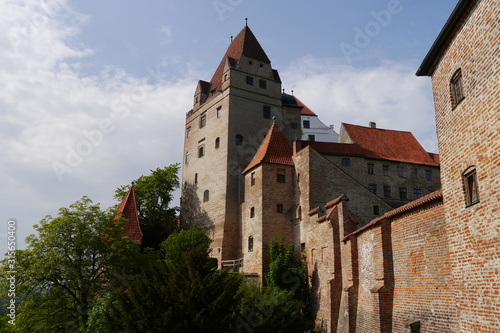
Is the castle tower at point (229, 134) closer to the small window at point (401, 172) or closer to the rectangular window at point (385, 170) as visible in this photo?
the rectangular window at point (385, 170)

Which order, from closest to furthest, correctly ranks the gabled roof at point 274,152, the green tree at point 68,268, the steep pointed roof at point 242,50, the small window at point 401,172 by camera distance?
the green tree at point 68,268
the gabled roof at point 274,152
the small window at point 401,172
the steep pointed roof at point 242,50

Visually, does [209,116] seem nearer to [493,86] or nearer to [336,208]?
[336,208]

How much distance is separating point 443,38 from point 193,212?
3254 centimetres

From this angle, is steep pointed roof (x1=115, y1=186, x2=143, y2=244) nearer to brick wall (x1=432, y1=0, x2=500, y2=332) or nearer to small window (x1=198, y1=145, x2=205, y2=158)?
small window (x1=198, y1=145, x2=205, y2=158)

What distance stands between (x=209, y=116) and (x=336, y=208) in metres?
21.9

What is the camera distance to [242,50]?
144ft

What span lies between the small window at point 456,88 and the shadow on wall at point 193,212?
94.3 ft

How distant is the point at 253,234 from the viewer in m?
32.1

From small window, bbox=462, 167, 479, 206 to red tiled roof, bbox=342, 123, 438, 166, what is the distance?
1159 inches

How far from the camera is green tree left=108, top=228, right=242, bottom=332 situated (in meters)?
16.2

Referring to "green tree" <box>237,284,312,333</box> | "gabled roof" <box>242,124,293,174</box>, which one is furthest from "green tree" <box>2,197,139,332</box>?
"gabled roof" <box>242,124,293,174</box>

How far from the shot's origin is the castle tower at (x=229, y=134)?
124ft

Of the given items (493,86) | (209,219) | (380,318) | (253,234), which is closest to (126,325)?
(380,318)

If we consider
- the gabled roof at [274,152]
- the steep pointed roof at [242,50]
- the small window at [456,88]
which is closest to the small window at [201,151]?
the steep pointed roof at [242,50]
